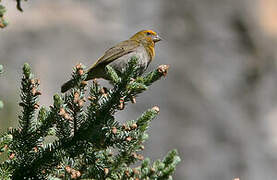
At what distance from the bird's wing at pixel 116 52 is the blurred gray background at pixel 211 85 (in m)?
6.04

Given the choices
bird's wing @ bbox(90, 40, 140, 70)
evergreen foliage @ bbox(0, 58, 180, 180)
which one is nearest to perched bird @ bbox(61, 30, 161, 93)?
bird's wing @ bbox(90, 40, 140, 70)

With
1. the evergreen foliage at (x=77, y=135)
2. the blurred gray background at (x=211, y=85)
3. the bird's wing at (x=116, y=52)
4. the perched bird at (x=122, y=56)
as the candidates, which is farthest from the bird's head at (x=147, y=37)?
the blurred gray background at (x=211, y=85)

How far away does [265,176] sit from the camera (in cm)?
1072

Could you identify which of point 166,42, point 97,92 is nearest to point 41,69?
point 166,42

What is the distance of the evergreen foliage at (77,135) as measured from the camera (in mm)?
1675

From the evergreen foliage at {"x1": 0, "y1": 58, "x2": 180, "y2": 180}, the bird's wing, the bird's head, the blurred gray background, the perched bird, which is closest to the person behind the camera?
the evergreen foliage at {"x1": 0, "y1": 58, "x2": 180, "y2": 180}

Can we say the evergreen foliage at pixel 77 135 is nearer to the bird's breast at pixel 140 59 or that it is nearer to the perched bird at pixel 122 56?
the perched bird at pixel 122 56

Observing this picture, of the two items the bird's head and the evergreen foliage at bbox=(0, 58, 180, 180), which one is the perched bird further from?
the evergreen foliage at bbox=(0, 58, 180, 180)

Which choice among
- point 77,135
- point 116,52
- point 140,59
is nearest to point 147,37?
point 116,52

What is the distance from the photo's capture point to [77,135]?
172 centimetres

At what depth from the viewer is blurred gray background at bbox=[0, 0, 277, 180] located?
10500 millimetres

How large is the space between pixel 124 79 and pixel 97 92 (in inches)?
4.5

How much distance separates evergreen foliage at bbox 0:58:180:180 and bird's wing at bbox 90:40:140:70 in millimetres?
1884

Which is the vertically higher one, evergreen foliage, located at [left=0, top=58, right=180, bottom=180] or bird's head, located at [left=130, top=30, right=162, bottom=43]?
bird's head, located at [left=130, top=30, right=162, bottom=43]
